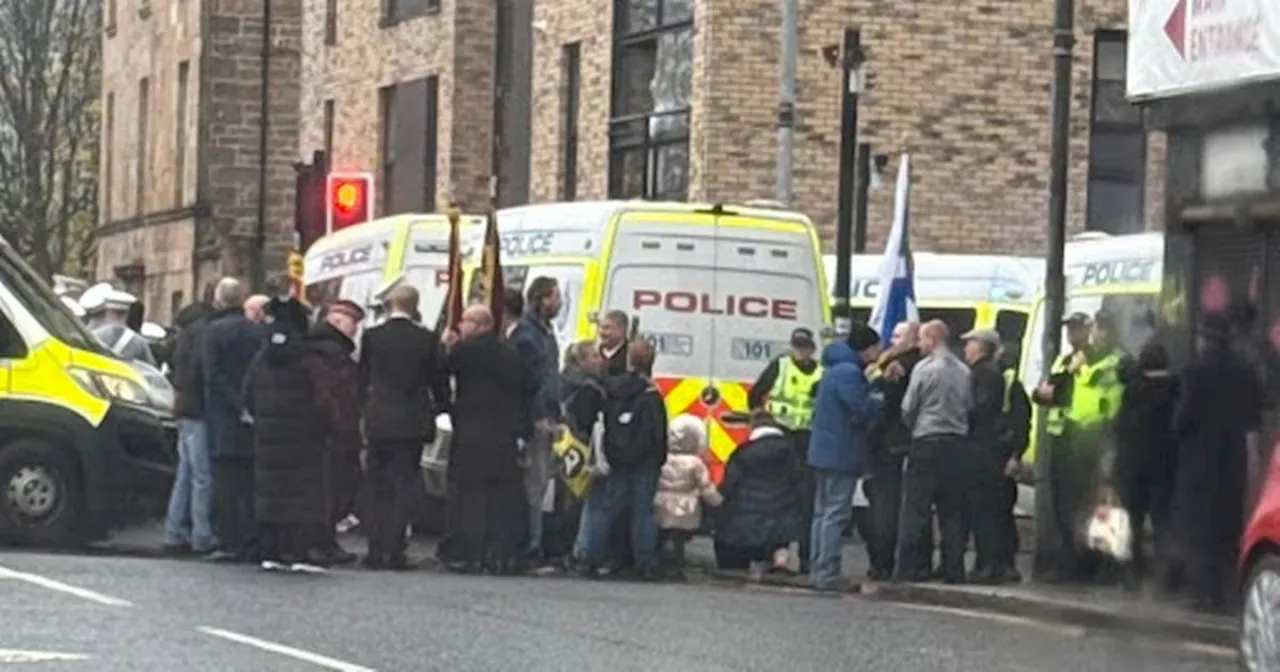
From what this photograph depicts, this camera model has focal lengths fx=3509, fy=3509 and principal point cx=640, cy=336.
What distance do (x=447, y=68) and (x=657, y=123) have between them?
6866mm

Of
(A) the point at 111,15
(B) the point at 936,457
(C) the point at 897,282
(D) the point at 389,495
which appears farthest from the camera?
(A) the point at 111,15

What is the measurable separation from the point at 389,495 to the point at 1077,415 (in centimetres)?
440

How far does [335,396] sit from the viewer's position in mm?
22188

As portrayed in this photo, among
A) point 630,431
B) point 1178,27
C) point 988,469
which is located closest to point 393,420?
point 630,431

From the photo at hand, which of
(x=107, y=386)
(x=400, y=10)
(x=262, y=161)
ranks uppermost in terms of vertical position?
(x=400, y=10)

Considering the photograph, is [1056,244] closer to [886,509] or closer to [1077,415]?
[1077,415]

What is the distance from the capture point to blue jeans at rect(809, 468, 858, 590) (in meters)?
22.1

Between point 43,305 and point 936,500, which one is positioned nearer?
point 936,500

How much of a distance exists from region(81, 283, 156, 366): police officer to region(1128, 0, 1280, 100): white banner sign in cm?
811

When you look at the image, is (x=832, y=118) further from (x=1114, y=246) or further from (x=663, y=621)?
(x=663, y=621)

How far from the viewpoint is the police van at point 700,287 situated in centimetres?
2461

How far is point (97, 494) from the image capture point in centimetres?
2338

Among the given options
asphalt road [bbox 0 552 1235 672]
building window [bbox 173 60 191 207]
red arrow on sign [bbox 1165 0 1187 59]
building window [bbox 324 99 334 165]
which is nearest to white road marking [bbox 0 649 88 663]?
asphalt road [bbox 0 552 1235 672]

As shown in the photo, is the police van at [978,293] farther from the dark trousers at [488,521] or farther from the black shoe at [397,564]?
the black shoe at [397,564]
